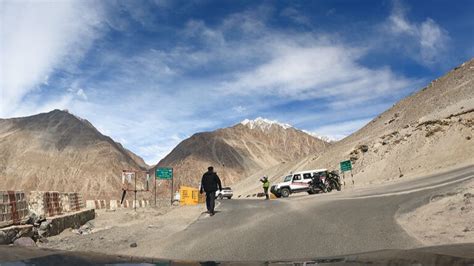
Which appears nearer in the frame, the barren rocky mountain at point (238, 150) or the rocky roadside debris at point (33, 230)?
the rocky roadside debris at point (33, 230)

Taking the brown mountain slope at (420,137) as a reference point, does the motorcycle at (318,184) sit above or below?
below

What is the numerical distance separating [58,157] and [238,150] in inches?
2534

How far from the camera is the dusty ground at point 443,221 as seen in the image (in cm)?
821

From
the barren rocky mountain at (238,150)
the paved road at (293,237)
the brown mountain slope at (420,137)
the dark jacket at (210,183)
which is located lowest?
the paved road at (293,237)

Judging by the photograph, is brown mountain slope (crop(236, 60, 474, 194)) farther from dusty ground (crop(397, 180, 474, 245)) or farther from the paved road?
the paved road

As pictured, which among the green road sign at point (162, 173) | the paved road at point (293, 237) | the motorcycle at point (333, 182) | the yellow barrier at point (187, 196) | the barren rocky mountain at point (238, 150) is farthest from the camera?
the barren rocky mountain at point (238, 150)

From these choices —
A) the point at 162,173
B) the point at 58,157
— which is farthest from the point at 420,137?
the point at 58,157

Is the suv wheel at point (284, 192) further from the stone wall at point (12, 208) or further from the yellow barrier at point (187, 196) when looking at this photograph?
the stone wall at point (12, 208)

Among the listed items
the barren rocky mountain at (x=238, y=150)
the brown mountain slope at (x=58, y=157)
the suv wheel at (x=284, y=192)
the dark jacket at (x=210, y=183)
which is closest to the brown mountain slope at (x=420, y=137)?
the suv wheel at (x=284, y=192)

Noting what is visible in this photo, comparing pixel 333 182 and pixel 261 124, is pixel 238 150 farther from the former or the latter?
pixel 333 182

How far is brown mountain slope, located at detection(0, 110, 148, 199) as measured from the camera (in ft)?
338

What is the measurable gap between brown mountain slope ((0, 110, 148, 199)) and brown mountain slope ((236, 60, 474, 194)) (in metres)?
54.5

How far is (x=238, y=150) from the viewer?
516 feet

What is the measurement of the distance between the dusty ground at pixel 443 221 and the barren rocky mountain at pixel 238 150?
112021 mm
